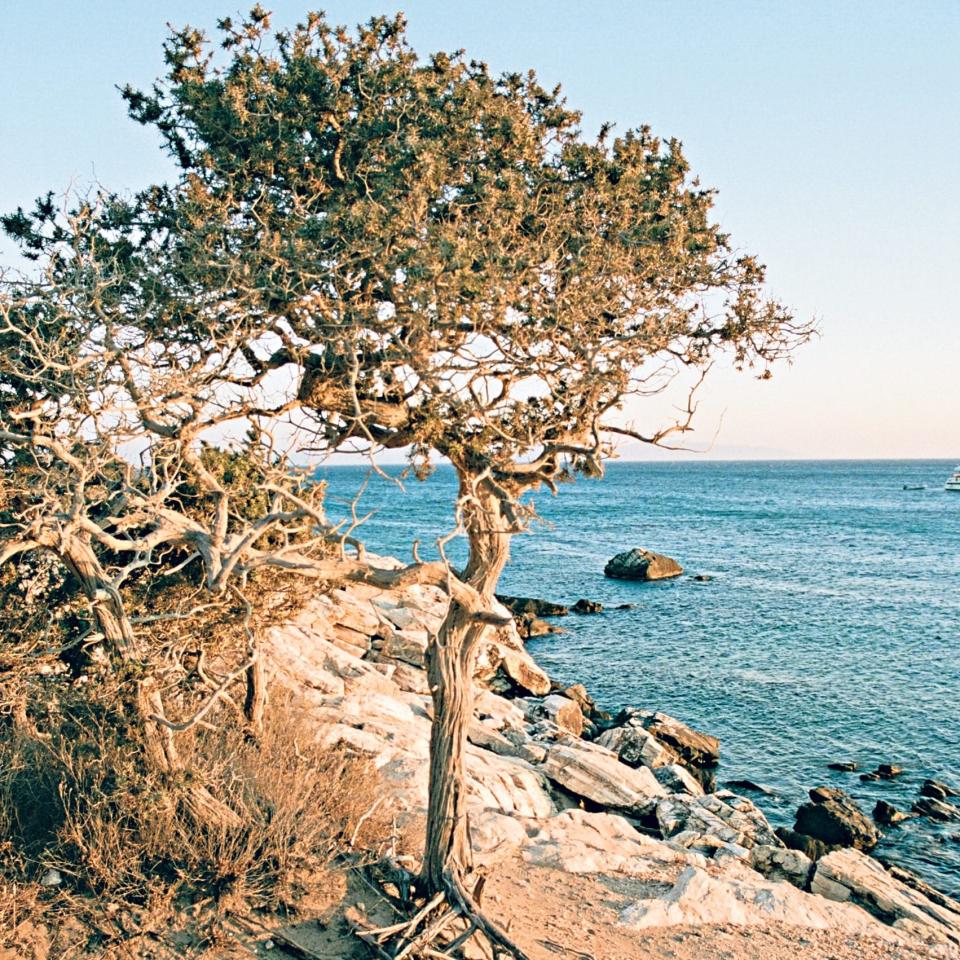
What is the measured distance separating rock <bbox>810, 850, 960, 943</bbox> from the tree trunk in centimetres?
755

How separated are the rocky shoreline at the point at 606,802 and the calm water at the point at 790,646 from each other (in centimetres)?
166

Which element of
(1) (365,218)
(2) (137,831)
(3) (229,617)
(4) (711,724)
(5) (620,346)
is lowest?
(4) (711,724)

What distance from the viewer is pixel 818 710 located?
25469 millimetres

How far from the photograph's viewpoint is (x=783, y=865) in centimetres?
1473

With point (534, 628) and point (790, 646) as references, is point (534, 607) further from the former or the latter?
point (790, 646)

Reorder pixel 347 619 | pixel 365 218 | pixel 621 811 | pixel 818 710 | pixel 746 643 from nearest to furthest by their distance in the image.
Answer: pixel 365 218 < pixel 621 811 < pixel 347 619 < pixel 818 710 < pixel 746 643

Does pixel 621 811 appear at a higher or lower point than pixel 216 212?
lower

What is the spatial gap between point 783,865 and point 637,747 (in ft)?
20.7

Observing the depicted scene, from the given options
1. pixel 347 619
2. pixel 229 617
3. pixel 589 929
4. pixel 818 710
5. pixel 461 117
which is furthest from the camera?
pixel 818 710

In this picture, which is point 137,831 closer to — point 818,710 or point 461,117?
point 461,117

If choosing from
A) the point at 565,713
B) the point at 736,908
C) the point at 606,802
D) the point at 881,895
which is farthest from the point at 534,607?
the point at 736,908

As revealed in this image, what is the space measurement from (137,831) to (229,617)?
16.4ft

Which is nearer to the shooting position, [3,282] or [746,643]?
[3,282]

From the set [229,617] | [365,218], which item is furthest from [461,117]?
[229,617]
